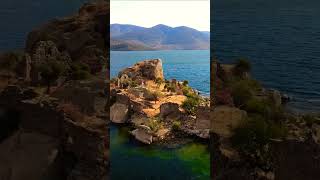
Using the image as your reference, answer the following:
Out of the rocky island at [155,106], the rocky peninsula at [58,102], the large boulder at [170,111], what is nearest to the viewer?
the rocky peninsula at [58,102]

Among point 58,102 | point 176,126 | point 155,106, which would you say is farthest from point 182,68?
point 58,102

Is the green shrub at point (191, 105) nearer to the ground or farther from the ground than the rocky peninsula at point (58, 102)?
nearer to the ground

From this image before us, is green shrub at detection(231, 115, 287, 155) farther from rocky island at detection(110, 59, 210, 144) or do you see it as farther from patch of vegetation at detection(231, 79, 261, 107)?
rocky island at detection(110, 59, 210, 144)

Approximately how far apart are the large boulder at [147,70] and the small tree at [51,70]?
1259cm

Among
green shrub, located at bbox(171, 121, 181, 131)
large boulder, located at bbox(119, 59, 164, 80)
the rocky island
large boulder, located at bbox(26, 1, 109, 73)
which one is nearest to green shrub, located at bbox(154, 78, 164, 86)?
the rocky island

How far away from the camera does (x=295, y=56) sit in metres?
8.16

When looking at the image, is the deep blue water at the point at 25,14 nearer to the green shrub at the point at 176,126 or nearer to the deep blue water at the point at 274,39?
the deep blue water at the point at 274,39

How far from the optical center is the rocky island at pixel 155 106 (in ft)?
57.8

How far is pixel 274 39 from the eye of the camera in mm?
8195

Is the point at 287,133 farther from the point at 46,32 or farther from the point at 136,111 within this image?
Result: the point at 136,111

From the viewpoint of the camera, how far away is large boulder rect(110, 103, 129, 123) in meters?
17.7

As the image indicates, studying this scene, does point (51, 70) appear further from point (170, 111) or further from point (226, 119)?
point (170, 111)

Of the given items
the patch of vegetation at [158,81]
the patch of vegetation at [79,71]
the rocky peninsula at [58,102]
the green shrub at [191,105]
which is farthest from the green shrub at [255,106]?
the patch of vegetation at [158,81]

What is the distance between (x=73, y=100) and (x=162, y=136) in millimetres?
10355
